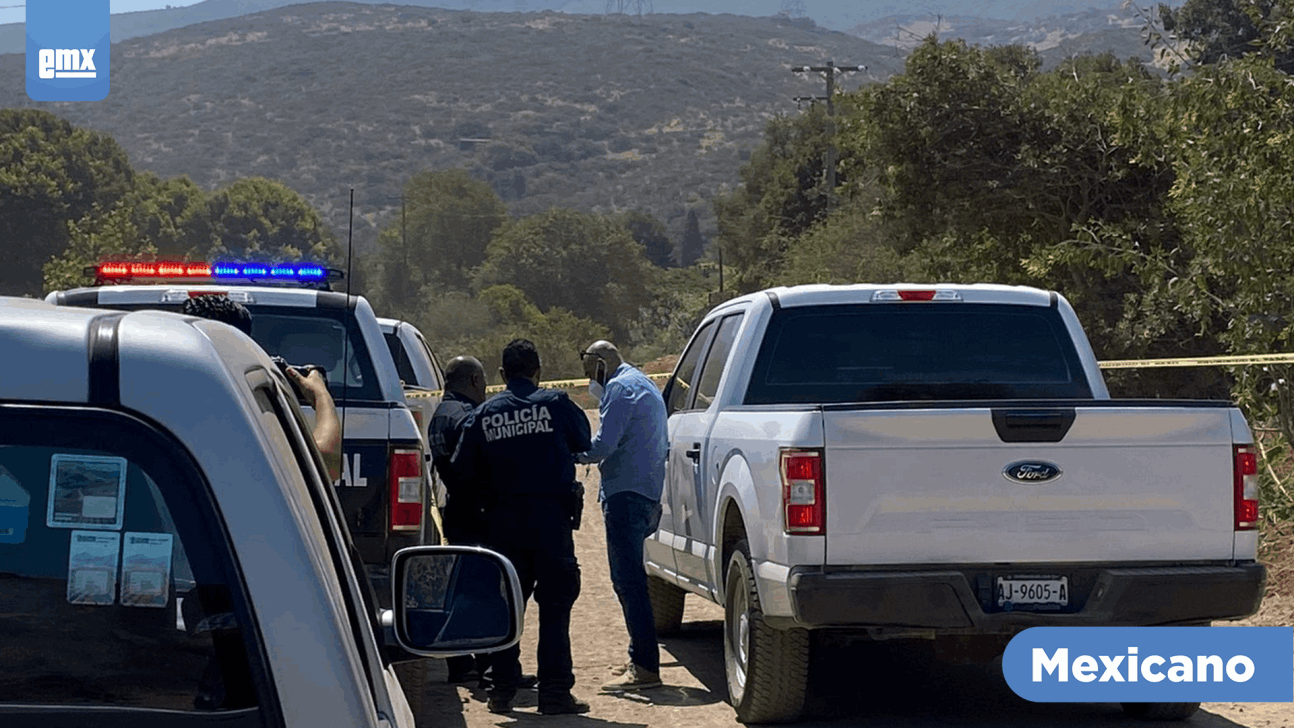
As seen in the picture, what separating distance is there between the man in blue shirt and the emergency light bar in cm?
162

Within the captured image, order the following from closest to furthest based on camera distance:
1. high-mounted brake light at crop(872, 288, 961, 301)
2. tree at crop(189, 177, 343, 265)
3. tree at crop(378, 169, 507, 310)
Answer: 1. high-mounted brake light at crop(872, 288, 961, 301)
2. tree at crop(378, 169, 507, 310)
3. tree at crop(189, 177, 343, 265)

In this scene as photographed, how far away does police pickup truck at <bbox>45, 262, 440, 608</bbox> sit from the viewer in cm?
725

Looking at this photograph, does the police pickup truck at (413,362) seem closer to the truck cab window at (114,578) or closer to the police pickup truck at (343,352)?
the police pickup truck at (343,352)

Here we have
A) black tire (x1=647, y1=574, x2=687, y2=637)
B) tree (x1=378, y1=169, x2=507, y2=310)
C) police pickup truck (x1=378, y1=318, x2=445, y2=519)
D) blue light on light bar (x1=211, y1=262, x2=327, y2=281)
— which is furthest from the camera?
tree (x1=378, y1=169, x2=507, y2=310)

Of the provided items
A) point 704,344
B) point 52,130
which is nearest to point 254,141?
point 52,130

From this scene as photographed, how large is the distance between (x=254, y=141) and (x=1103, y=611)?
194 metres

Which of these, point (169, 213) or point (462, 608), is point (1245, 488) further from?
point (169, 213)

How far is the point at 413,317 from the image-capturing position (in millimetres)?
104250

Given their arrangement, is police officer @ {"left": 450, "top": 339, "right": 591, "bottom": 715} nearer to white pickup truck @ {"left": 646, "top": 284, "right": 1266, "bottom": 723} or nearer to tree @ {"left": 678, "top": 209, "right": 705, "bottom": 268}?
white pickup truck @ {"left": 646, "top": 284, "right": 1266, "bottom": 723}

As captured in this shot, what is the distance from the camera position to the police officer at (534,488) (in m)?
8.20

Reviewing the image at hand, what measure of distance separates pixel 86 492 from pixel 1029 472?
5369 millimetres

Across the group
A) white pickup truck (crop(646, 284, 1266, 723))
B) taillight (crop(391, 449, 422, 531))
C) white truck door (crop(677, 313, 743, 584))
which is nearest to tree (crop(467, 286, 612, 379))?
white truck door (crop(677, 313, 743, 584))

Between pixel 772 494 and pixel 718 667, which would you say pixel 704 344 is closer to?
pixel 718 667

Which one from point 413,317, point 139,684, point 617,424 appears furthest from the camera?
point 413,317
